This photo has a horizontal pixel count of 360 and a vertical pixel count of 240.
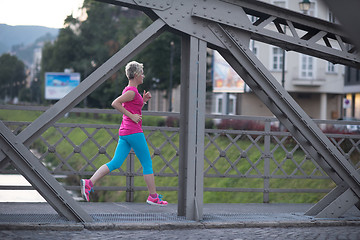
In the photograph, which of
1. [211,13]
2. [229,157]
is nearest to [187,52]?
[211,13]

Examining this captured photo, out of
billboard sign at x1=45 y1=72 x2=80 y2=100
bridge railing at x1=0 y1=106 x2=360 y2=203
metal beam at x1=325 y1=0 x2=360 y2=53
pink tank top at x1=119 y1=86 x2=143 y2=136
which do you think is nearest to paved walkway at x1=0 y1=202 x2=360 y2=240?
bridge railing at x1=0 y1=106 x2=360 y2=203

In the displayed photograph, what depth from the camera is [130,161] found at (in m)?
9.78

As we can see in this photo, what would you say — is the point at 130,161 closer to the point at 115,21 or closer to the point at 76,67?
the point at 76,67

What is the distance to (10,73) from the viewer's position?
381 ft

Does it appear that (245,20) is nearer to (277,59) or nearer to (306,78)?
(277,59)

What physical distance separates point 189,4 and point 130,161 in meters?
3.01

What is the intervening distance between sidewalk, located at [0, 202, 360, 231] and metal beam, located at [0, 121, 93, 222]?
16 cm

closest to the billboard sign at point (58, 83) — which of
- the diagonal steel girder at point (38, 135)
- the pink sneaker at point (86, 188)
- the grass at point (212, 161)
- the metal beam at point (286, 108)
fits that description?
the grass at point (212, 161)

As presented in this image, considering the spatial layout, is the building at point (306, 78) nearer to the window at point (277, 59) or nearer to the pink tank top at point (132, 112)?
the window at point (277, 59)

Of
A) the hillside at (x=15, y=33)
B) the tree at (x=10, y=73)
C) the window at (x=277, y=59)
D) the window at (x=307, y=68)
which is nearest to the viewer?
the hillside at (x=15, y=33)

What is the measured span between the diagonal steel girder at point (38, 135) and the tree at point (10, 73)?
102951 mm

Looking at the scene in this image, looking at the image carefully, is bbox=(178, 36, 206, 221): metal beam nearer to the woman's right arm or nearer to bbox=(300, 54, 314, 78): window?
the woman's right arm

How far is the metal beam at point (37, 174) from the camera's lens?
22.8 ft

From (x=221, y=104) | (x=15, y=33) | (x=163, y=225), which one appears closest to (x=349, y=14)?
(x=163, y=225)
